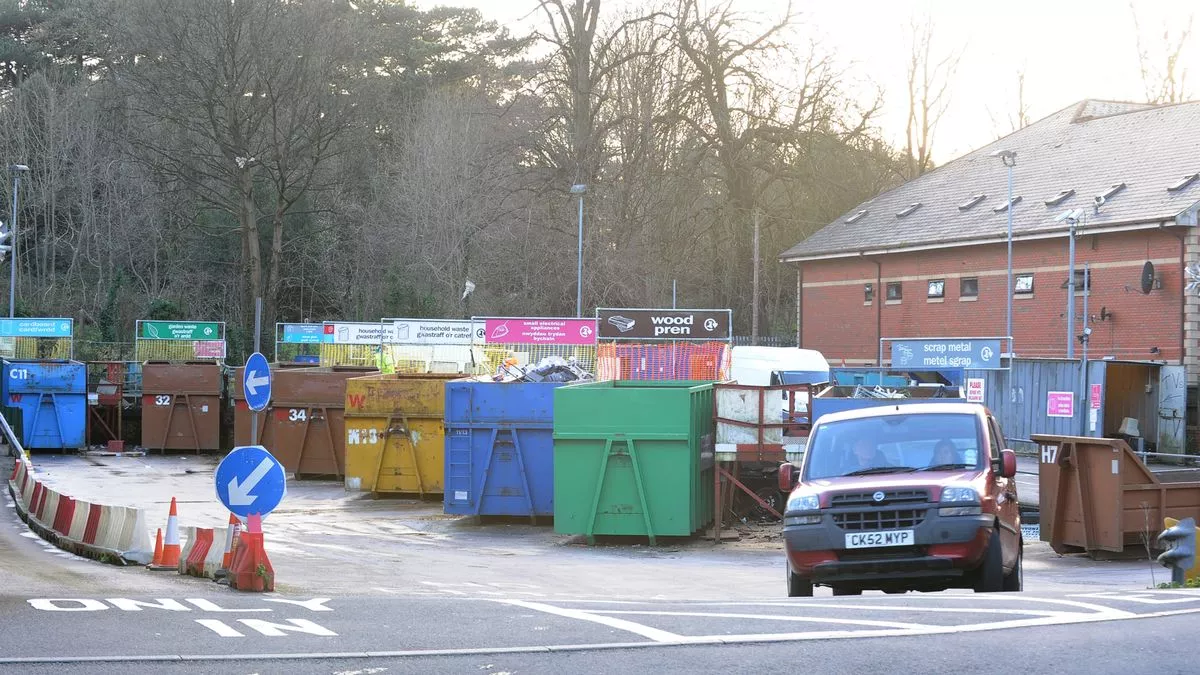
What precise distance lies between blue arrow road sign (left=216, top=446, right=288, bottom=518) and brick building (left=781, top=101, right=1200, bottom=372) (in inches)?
1197

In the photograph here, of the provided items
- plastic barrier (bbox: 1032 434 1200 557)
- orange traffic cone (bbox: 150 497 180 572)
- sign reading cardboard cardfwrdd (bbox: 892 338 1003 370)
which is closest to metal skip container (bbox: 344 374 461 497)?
orange traffic cone (bbox: 150 497 180 572)

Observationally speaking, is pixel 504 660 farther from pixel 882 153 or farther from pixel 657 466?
pixel 882 153

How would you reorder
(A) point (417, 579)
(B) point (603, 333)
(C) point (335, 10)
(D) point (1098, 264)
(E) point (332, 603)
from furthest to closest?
(C) point (335, 10) → (D) point (1098, 264) → (B) point (603, 333) → (A) point (417, 579) → (E) point (332, 603)

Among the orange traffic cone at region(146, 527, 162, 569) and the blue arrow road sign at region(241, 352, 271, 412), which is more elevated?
the blue arrow road sign at region(241, 352, 271, 412)

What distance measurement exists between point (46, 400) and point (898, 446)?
2827 cm

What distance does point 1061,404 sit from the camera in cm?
3484

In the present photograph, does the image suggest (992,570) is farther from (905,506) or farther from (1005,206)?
(1005,206)

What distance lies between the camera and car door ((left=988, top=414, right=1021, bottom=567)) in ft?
37.1

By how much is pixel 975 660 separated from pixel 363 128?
52925mm

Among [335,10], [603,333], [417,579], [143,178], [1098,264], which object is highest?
[335,10]

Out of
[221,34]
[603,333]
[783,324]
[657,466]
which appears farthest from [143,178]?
[657,466]

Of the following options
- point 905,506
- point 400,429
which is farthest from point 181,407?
point 905,506

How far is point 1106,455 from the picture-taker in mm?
17719

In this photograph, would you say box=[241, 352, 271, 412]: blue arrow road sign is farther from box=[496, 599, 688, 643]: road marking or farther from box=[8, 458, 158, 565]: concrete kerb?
box=[496, 599, 688, 643]: road marking
